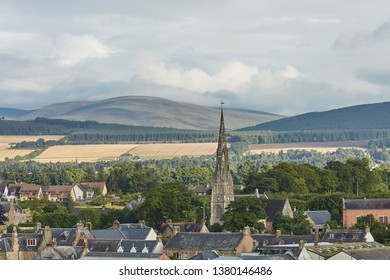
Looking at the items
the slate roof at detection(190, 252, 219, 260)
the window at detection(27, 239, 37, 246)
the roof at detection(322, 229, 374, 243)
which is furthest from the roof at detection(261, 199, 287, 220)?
the slate roof at detection(190, 252, 219, 260)

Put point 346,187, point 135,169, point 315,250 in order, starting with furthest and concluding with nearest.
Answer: point 135,169
point 346,187
point 315,250

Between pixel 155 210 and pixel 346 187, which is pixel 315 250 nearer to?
pixel 155 210

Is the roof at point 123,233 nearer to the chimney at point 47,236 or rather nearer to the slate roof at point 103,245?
the chimney at point 47,236

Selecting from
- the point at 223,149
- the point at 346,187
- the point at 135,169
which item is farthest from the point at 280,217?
the point at 135,169

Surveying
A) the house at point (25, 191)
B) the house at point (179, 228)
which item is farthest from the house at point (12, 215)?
the house at point (25, 191)

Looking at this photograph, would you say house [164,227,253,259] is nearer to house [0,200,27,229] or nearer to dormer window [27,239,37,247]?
dormer window [27,239,37,247]

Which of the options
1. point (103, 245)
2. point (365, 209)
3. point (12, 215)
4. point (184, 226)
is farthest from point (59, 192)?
point (103, 245)
